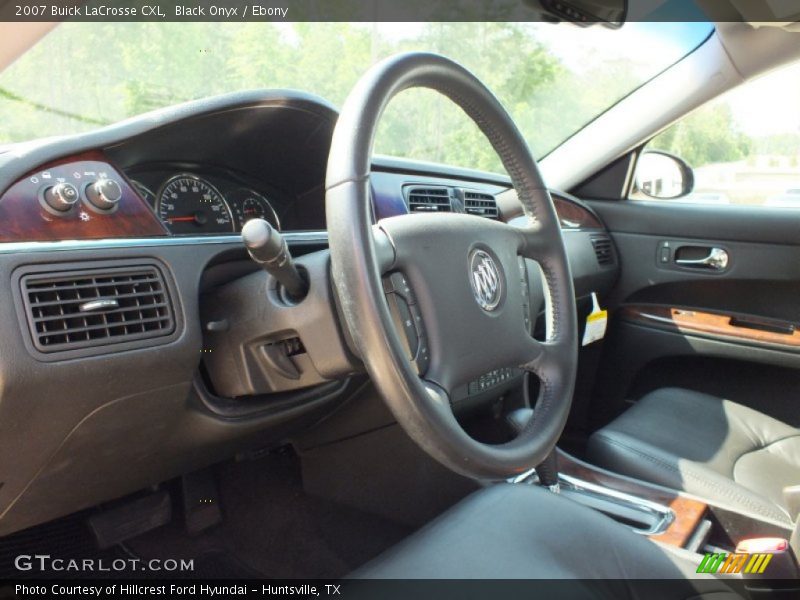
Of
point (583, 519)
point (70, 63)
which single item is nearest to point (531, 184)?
point (583, 519)

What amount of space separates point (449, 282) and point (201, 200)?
0.76 meters

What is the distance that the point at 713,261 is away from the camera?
228cm

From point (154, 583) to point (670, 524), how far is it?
1130 mm

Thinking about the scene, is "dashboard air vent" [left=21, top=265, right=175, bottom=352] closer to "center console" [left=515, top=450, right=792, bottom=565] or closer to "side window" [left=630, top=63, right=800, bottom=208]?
"center console" [left=515, top=450, right=792, bottom=565]

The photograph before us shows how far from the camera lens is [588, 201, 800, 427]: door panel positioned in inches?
84.0

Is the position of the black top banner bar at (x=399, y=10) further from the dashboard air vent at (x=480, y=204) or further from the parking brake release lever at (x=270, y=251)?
the parking brake release lever at (x=270, y=251)

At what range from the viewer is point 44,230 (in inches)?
39.4

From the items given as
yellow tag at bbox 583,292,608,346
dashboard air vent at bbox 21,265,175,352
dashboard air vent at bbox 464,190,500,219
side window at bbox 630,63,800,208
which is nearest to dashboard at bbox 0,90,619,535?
dashboard air vent at bbox 21,265,175,352

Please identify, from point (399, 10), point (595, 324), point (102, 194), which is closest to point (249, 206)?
point (102, 194)

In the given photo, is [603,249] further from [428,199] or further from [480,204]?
[428,199]

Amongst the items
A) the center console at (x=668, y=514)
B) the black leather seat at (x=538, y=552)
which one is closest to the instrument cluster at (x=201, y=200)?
the black leather seat at (x=538, y=552)

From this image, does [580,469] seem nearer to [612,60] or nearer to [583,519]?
[583,519]

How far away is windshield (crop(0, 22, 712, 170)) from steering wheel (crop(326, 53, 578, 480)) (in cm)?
15

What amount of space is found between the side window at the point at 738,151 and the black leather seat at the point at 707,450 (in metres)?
0.80
